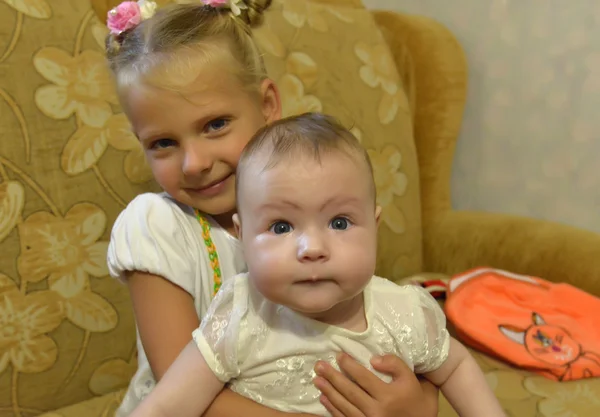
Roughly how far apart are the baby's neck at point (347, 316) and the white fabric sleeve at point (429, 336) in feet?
0.22

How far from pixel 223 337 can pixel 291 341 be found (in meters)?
0.08

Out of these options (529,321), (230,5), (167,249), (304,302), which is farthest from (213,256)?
(529,321)

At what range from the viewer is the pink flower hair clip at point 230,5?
88 cm

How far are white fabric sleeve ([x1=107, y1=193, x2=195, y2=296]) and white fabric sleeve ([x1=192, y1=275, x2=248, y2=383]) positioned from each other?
0.41 feet

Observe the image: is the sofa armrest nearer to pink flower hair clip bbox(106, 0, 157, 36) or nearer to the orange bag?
the orange bag

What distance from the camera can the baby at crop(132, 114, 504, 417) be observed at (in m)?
0.64

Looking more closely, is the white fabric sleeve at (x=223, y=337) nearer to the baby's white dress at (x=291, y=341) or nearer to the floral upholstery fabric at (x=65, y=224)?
the baby's white dress at (x=291, y=341)

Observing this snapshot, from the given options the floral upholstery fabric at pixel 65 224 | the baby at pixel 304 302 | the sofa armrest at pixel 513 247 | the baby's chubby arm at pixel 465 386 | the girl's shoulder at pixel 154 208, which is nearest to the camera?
the baby at pixel 304 302

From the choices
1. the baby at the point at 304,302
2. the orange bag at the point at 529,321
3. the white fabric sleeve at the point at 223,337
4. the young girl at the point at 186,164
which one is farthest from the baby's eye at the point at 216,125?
the orange bag at the point at 529,321

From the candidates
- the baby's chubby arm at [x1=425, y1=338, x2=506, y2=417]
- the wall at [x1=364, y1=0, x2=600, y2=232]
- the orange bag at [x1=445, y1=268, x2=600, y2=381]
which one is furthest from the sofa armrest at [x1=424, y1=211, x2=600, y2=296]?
the baby's chubby arm at [x1=425, y1=338, x2=506, y2=417]

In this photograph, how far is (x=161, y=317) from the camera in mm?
812

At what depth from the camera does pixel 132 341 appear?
1.13 meters

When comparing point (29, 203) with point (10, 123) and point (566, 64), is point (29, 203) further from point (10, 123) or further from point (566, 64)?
point (566, 64)

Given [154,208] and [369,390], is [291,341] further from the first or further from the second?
[154,208]
